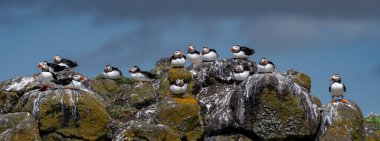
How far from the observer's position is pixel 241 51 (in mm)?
32688

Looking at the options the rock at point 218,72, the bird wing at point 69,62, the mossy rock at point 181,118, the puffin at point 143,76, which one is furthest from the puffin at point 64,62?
the mossy rock at point 181,118

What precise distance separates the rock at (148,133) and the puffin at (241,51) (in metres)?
6.85

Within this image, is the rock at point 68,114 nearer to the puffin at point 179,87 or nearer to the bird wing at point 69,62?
the puffin at point 179,87

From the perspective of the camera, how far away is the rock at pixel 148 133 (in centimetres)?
2617

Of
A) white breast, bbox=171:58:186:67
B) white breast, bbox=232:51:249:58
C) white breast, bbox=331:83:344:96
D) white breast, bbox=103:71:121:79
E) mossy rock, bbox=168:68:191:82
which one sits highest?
white breast, bbox=232:51:249:58

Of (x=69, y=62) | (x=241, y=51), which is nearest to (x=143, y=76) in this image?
(x=69, y=62)

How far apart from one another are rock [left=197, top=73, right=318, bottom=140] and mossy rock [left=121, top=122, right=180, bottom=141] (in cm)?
232

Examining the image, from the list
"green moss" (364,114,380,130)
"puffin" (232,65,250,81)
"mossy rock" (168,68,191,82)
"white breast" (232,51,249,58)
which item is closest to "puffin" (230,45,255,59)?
"white breast" (232,51,249,58)

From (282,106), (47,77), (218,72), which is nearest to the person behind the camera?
(282,106)

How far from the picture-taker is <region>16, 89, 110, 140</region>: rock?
88.8ft

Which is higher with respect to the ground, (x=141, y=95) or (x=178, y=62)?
(x=178, y=62)

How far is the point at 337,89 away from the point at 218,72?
530cm

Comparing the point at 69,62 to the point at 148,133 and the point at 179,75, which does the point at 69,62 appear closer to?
the point at 179,75

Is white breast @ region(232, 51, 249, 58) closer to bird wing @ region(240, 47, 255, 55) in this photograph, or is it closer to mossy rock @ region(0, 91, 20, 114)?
bird wing @ region(240, 47, 255, 55)
